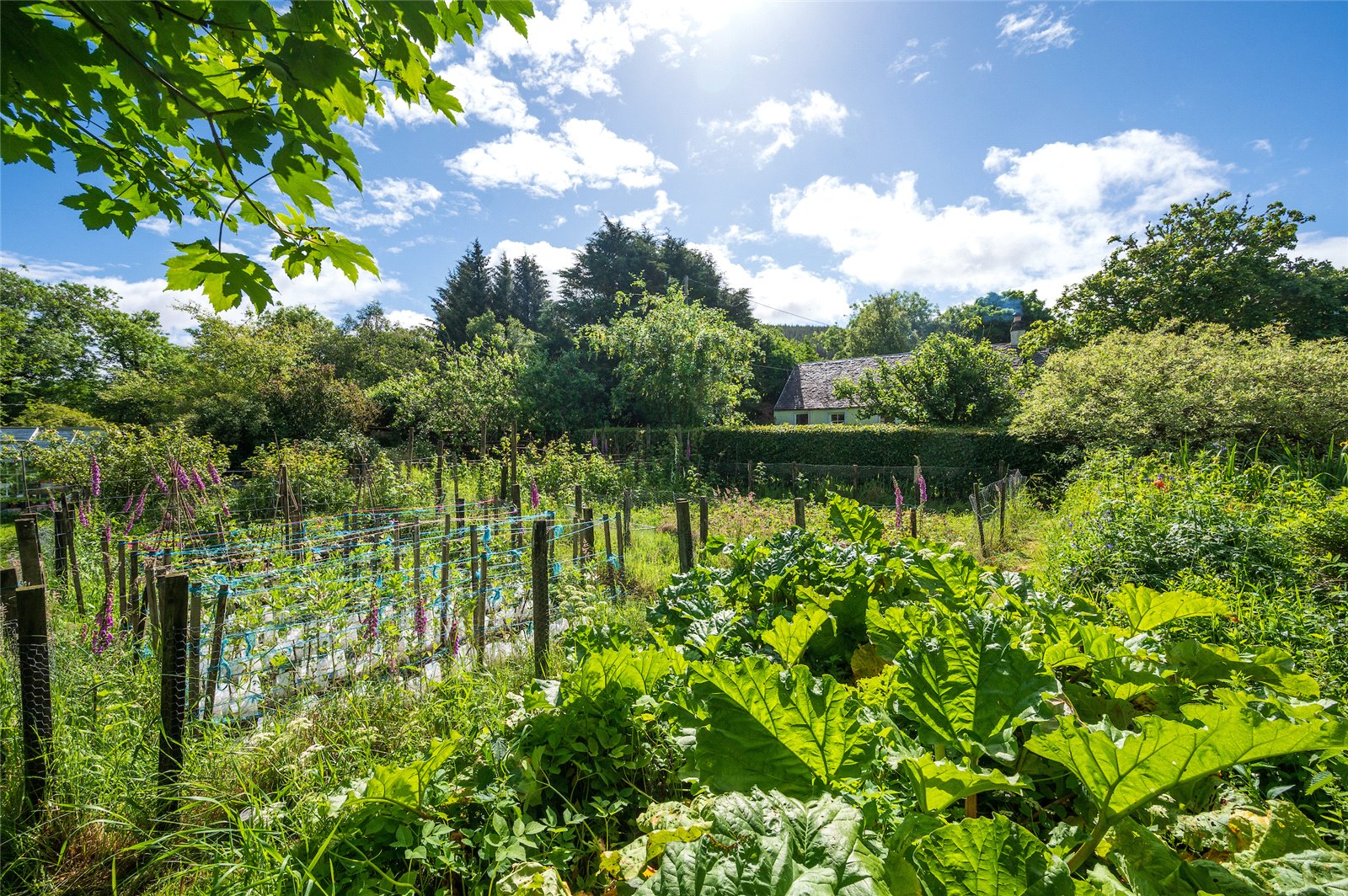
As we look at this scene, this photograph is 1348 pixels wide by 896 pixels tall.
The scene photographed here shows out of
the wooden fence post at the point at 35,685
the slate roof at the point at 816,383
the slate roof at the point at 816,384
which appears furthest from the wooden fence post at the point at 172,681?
the slate roof at the point at 816,383

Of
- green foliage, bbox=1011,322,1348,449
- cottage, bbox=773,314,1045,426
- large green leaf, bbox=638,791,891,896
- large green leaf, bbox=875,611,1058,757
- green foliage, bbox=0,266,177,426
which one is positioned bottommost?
large green leaf, bbox=638,791,891,896

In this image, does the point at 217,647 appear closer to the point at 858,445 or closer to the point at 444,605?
the point at 444,605

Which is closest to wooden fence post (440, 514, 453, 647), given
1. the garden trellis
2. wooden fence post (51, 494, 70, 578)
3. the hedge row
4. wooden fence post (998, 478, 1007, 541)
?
the garden trellis

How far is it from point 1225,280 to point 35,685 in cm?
2530

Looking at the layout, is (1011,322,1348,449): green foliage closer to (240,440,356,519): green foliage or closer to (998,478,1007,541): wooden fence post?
(998,478,1007,541): wooden fence post

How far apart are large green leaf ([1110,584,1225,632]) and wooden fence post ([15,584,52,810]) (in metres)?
3.94

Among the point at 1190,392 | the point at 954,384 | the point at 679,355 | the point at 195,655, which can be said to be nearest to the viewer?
the point at 195,655

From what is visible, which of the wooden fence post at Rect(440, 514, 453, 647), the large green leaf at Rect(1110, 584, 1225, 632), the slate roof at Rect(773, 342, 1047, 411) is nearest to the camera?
the large green leaf at Rect(1110, 584, 1225, 632)

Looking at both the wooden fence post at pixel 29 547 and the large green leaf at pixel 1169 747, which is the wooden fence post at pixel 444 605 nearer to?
the wooden fence post at pixel 29 547

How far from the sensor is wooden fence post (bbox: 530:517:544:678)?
9.90 ft

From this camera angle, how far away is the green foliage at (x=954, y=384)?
14.6 meters

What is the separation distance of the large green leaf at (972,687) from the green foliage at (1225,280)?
71.3ft

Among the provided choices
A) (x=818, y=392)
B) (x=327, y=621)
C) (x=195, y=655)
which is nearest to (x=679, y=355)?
(x=327, y=621)

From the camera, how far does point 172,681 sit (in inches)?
92.0
